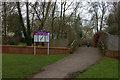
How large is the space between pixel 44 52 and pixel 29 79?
25.3ft

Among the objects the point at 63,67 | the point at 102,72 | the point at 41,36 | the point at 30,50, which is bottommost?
the point at 63,67

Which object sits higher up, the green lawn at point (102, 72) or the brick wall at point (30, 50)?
the brick wall at point (30, 50)

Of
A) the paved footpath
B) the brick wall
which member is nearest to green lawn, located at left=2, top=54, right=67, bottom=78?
the paved footpath

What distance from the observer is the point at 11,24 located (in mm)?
23328

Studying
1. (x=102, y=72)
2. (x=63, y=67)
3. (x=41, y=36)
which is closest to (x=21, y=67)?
(x=63, y=67)

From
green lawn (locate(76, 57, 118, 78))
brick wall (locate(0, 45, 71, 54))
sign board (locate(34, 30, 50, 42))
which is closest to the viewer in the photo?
green lawn (locate(76, 57, 118, 78))

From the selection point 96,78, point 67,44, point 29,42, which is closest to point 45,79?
point 96,78

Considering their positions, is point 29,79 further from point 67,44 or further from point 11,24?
point 11,24

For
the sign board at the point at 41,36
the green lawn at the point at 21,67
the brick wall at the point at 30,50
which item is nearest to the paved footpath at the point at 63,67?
the green lawn at the point at 21,67

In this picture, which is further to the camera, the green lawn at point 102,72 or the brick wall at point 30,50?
the brick wall at point 30,50

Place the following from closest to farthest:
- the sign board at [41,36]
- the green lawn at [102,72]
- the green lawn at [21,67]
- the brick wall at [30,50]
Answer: the green lawn at [102,72]
the green lawn at [21,67]
the brick wall at [30,50]
the sign board at [41,36]

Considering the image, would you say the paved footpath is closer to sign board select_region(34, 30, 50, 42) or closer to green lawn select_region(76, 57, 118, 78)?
green lawn select_region(76, 57, 118, 78)

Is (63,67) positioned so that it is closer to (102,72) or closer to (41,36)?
(102,72)

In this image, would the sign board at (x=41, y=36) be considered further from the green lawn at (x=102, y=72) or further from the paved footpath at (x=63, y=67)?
the green lawn at (x=102, y=72)
